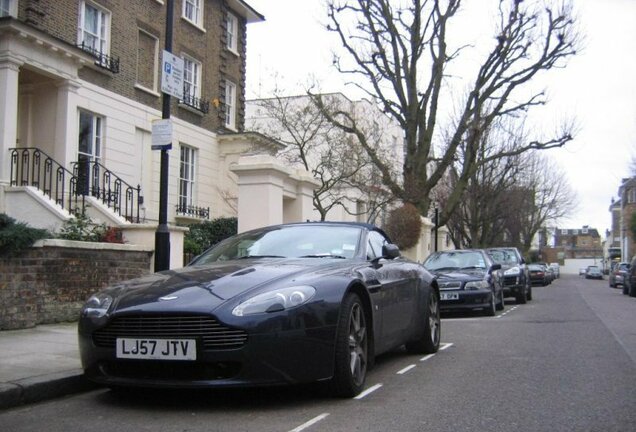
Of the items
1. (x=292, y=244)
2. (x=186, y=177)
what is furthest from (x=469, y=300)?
(x=186, y=177)

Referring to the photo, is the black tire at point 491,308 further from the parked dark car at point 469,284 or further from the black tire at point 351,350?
the black tire at point 351,350

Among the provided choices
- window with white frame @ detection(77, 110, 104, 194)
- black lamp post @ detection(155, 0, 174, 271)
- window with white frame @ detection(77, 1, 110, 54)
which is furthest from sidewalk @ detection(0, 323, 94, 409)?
window with white frame @ detection(77, 1, 110, 54)

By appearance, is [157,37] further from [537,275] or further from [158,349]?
[537,275]

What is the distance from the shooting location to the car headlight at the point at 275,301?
462 centimetres

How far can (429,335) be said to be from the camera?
7.74 metres

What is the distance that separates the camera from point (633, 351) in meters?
8.13

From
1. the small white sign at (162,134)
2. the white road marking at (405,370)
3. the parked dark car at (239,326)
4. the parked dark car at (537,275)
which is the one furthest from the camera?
the parked dark car at (537,275)

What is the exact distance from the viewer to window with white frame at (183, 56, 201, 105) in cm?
2108

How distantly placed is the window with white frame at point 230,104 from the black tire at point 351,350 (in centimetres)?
1902

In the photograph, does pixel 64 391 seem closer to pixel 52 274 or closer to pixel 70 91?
pixel 52 274

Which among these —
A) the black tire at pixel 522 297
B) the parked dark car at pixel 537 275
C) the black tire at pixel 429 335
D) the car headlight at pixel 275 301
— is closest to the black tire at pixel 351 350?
the car headlight at pixel 275 301

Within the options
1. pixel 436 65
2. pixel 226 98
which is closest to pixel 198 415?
pixel 226 98

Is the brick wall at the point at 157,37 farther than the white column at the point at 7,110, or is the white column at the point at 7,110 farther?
the brick wall at the point at 157,37

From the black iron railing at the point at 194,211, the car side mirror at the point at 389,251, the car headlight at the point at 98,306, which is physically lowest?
the car headlight at the point at 98,306
